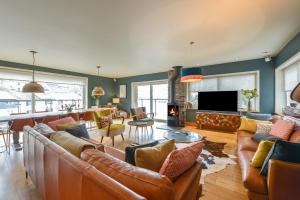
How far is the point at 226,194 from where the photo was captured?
186 cm

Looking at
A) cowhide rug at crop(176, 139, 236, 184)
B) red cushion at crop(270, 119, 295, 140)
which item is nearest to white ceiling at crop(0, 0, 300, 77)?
red cushion at crop(270, 119, 295, 140)

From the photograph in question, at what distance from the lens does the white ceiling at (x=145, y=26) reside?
6.58 feet

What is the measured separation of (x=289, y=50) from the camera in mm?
3365

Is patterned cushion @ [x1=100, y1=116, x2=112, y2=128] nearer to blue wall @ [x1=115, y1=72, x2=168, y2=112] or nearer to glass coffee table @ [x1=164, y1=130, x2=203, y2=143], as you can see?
glass coffee table @ [x1=164, y1=130, x2=203, y2=143]

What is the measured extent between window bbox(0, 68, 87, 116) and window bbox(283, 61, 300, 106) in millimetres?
6994

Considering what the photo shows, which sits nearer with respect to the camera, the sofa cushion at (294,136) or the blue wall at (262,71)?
the sofa cushion at (294,136)

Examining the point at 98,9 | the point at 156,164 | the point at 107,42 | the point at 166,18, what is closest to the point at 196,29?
the point at 166,18

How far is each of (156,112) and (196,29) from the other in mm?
5461

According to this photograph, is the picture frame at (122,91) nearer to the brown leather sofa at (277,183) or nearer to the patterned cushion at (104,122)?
the patterned cushion at (104,122)

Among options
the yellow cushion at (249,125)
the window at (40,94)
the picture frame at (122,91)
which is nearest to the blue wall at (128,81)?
the picture frame at (122,91)

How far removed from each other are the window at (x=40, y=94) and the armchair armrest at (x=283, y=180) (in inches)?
239

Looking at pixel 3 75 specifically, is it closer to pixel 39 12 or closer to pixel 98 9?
pixel 39 12

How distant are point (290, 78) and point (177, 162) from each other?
433 centimetres

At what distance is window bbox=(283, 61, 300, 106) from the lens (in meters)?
3.23
